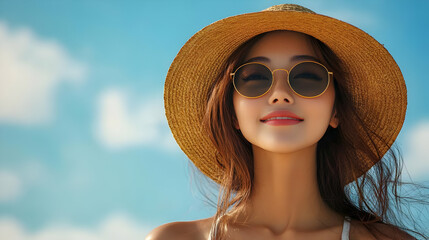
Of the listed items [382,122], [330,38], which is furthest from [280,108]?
[382,122]

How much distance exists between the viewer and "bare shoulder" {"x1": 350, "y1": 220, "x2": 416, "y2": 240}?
11.1ft

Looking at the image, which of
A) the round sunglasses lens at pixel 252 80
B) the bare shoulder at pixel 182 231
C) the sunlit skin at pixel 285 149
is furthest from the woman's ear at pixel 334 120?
the bare shoulder at pixel 182 231

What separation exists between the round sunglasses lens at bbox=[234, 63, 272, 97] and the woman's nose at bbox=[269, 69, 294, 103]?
0.11 ft

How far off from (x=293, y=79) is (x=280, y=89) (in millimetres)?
88

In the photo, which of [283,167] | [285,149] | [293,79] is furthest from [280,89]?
[283,167]

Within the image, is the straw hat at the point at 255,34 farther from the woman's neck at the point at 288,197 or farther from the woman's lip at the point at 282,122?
the woman's lip at the point at 282,122

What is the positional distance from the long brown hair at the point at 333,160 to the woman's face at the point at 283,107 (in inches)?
4.2

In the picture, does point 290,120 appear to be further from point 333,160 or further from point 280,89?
point 333,160

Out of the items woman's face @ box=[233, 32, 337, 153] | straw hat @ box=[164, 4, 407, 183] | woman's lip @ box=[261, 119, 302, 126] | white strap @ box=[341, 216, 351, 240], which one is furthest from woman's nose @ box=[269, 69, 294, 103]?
white strap @ box=[341, 216, 351, 240]

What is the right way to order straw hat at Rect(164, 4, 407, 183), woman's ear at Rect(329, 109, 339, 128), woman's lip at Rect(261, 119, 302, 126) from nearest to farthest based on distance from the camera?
woman's lip at Rect(261, 119, 302, 126), straw hat at Rect(164, 4, 407, 183), woman's ear at Rect(329, 109, 339, 128)

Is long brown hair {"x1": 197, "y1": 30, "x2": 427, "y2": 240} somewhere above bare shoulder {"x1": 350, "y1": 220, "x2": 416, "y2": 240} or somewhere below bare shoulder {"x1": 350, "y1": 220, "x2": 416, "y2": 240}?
above

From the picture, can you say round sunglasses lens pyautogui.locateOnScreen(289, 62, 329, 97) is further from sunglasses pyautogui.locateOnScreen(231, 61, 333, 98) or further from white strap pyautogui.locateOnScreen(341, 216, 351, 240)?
white strap pyautogui.locateOnScreen(341, 216, 351, 240)

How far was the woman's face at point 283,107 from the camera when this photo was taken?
10.7ft

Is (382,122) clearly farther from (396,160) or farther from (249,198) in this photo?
(249,198)
